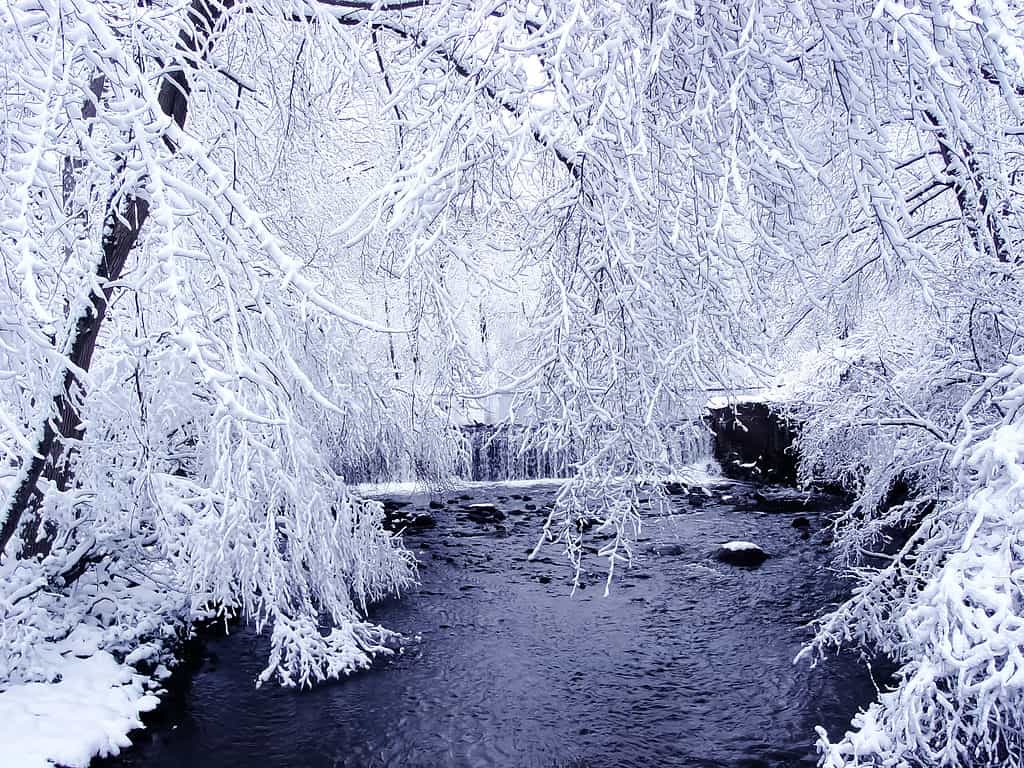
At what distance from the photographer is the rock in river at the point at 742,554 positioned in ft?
39.0

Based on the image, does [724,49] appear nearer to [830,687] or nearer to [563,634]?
[830,687]

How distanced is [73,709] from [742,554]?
9351 millimetres

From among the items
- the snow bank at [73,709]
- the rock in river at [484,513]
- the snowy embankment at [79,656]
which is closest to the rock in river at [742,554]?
the rock in river at [484,513]

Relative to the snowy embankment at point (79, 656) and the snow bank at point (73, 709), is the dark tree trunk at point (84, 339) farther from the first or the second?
the snow bank at point (73, 709)

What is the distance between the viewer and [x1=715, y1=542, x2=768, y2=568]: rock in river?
11898 millimetres

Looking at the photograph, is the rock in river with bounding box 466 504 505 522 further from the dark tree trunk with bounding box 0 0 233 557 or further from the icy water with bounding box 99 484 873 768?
the dark tree trunk with bounding box 0 0 233 557

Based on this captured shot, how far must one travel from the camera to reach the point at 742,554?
1205 cm

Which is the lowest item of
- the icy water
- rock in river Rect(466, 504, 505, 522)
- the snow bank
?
the icy water

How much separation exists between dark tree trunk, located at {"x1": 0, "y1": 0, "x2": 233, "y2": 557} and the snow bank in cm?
108

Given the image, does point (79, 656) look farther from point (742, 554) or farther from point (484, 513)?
point (484, 513)

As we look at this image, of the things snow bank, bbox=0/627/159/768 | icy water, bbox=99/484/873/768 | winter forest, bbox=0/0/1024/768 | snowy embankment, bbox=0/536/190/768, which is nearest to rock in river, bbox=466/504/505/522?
icy water, bbox=99/484/873/768

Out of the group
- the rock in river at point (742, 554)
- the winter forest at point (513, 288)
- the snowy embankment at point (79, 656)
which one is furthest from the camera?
the rock in river at point (742, 554)

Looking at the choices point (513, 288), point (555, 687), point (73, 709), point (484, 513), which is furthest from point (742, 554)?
point (513, 288)

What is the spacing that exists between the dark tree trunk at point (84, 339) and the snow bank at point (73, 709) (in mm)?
1078
